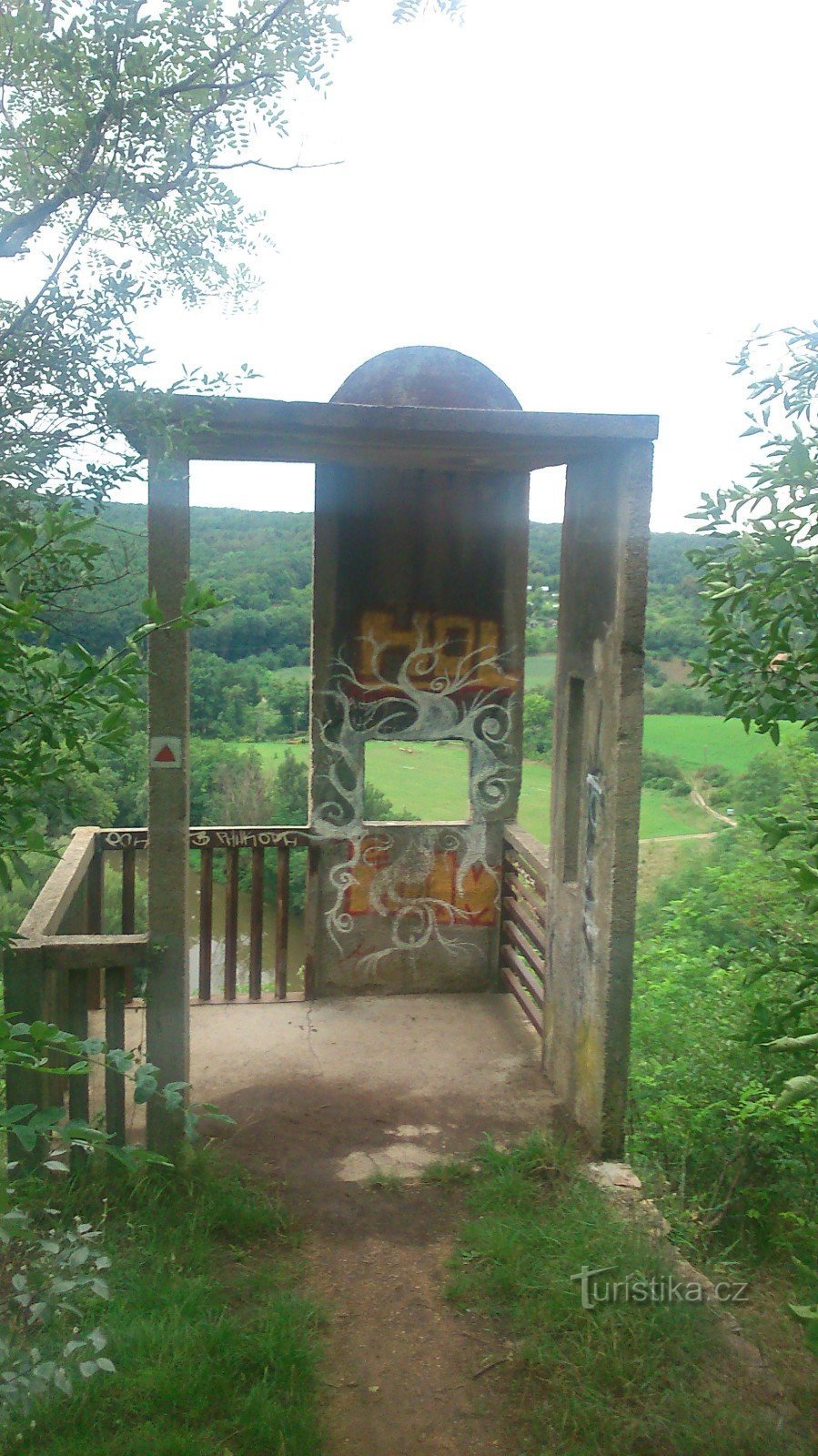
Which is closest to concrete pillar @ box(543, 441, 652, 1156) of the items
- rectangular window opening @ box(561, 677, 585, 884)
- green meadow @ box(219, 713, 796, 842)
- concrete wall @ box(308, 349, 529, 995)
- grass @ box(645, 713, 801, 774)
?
rectangular window opening @ box(561, 677, 585, 884)

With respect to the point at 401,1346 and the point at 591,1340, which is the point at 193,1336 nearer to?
the point at 401,1346

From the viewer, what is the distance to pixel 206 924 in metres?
6.22

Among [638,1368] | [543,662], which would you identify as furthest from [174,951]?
[543,662]

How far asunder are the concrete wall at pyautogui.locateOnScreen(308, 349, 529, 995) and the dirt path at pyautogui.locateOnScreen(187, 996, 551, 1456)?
0.37 m

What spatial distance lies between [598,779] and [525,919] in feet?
6.27

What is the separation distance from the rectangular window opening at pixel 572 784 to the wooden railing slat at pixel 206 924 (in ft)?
7.13

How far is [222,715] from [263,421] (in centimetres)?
1661

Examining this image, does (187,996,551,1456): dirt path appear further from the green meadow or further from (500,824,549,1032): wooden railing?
the green meadow

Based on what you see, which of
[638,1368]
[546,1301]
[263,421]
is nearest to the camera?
[638,1368]

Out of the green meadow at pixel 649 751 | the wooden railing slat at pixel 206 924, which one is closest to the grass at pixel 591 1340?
the wooden railing slat at pixel 206 924

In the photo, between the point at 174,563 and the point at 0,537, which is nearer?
the point at 0,537

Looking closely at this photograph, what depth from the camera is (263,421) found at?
13.2 feet

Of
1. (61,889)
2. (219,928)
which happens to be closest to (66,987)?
(61,889)

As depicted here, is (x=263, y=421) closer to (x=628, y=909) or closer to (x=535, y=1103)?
(x=628, y=909)
